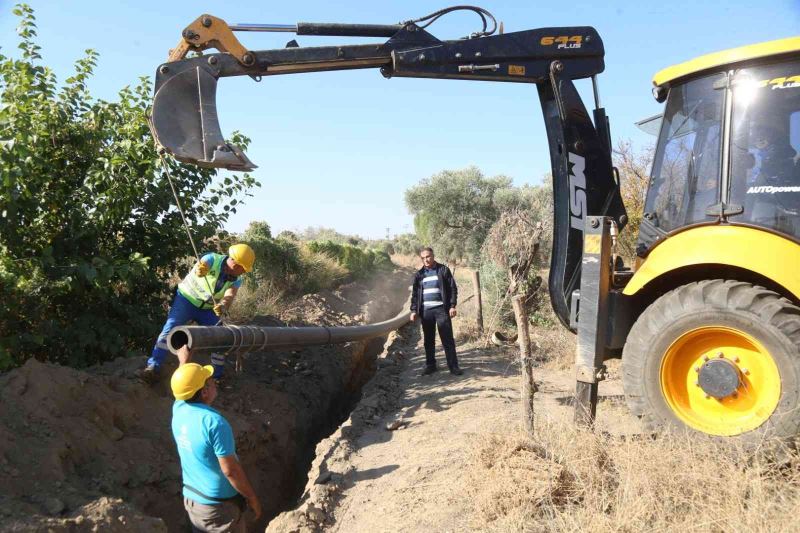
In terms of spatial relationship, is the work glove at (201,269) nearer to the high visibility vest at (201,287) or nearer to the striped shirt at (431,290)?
the high visibility vest at (201,287)

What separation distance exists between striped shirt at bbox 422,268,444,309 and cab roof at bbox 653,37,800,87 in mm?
4340

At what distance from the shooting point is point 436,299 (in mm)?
8656

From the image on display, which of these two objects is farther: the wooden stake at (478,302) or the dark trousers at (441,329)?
the wooden stake at (478,302)

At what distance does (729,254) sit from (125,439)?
5.14 m

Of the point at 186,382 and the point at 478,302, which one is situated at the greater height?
the point at 186,382

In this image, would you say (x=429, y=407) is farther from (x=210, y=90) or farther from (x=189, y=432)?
(x=210, y=90)

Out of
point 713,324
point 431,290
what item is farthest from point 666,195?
point 431,290

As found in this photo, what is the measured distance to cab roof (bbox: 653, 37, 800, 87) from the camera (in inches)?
163

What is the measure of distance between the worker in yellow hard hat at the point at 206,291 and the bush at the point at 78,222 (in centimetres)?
61

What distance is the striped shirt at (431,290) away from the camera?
864 centimetres

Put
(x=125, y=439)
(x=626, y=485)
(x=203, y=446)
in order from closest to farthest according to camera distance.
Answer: (x=626, y=485) → (x=203, y=446) → (x=125, y=439)

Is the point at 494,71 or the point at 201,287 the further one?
the point at 201,287

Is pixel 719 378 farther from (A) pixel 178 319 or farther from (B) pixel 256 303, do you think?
(B) pixel 256 303

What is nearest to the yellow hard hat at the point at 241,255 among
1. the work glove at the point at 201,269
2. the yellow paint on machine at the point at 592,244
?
the work glove at the point at 201,269
